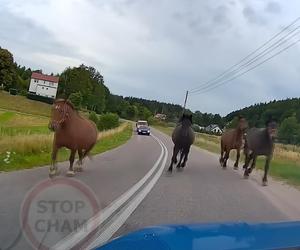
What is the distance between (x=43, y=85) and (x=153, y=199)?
432 feet

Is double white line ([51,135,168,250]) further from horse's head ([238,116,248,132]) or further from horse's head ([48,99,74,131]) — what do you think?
horse's head ([238,116,248,132])

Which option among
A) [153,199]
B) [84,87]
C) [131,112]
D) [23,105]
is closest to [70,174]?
[153,199]

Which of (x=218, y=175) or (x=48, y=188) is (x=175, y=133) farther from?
(x=48, y=188)

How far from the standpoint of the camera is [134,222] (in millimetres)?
8609

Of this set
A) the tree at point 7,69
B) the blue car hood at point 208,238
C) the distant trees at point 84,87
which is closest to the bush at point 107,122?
the distant trees at point 84,87

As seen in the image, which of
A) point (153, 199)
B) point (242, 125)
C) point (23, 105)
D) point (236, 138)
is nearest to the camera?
point (153, 199)

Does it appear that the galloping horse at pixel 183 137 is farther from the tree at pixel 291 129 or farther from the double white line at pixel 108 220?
the tree at pixel 291 129

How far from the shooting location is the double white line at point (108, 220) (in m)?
6.77

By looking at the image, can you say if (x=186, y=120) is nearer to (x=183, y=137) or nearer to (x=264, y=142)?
(x=183, y=137)

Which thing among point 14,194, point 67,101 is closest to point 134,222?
point 14,194

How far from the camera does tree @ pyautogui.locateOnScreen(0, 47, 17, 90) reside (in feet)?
395

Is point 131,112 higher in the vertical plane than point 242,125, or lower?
lower

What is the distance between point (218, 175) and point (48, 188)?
899 centimetres

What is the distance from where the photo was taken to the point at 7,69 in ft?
400
